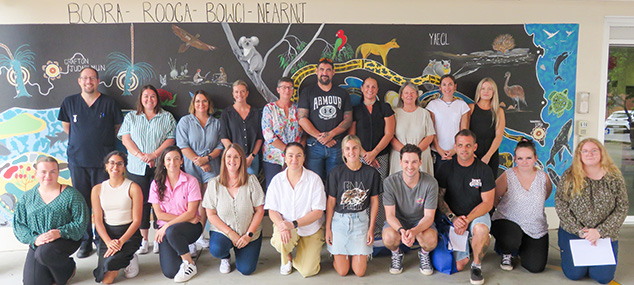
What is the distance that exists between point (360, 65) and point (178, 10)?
2045mm

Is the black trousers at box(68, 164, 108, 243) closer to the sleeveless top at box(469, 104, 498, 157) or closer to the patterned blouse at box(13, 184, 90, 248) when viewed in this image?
the patterned blouse at box(13, 184, 90, 248)

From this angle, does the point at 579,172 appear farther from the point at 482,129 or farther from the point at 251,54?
the point at 251,54

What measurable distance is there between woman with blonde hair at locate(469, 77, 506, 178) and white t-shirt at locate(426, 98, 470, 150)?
174 millimetres

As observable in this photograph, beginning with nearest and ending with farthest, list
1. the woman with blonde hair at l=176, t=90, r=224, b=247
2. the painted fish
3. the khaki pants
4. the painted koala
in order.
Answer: the khaki pants < the woman with blonde hair at l=176, t=90, r=224, b=247 < the painted koala < the painted fish

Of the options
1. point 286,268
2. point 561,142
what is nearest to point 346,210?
point 286,268

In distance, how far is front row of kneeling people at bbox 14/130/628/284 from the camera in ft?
11.5

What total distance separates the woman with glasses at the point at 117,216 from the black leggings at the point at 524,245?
10.4ft

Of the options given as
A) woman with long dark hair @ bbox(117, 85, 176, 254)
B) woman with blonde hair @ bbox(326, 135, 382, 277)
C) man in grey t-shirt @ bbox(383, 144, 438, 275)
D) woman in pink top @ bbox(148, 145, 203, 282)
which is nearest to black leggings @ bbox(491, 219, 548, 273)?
man in grey t-shirt @ bbox(383, 144, 438, 275)

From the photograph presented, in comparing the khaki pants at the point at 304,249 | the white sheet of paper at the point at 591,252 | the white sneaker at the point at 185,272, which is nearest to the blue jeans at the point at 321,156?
the khaki pants at the point at 304,249

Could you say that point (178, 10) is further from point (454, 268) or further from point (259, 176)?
point (454, 268)

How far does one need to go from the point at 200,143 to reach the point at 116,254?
1.29 m

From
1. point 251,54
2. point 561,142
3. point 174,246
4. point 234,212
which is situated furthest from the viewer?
point 561,142

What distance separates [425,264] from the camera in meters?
3.73

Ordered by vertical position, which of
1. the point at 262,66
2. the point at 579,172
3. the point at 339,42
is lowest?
the point at 579,172
